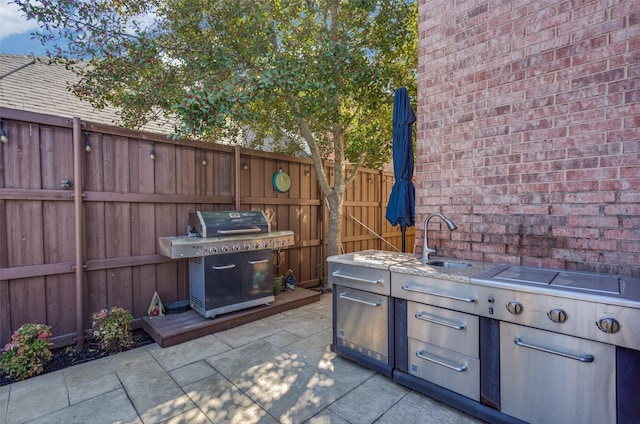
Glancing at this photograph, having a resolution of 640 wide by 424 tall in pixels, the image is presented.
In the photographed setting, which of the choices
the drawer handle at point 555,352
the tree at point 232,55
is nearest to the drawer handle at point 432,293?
the drawer handle at point 555,352

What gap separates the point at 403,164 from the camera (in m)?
3.21

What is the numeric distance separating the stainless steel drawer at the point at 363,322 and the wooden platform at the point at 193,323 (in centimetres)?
139

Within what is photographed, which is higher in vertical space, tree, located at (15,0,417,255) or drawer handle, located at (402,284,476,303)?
tree, located at (15,0,417,255)

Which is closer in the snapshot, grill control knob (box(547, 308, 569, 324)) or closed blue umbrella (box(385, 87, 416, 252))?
grill control knob (box(547, 308, 569, 324))

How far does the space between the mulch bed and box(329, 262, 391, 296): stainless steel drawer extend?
221 cm

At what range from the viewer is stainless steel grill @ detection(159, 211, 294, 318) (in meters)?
3.42

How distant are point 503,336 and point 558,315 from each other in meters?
0.36

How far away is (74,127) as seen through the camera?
10.0 ft

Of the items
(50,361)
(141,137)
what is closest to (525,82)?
(141,137)

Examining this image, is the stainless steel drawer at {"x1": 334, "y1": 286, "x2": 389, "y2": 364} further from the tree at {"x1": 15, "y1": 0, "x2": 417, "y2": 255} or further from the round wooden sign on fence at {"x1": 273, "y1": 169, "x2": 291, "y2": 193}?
the round wooden sign on fence at {"x1": 273, "y1": 169, "x2": 291, "y2": 193}

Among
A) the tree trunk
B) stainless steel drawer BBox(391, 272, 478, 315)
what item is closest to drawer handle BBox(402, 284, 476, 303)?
stainless steel drawer BBox(391, 272, 478, 315)

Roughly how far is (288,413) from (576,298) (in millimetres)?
1962

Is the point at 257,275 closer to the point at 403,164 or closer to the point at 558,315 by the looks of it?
the point at 403,164

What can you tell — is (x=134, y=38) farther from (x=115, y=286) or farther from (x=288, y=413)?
(x=288, y=413)
